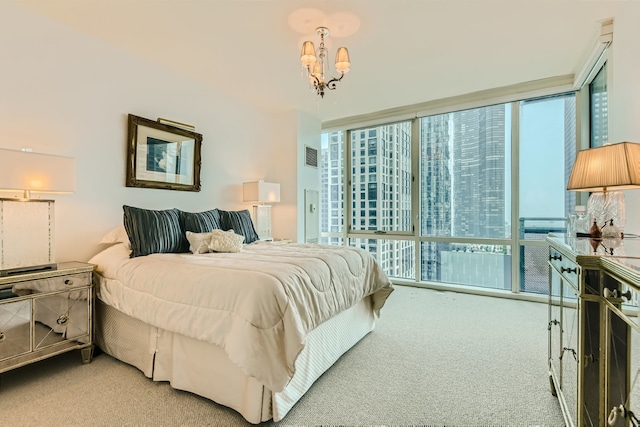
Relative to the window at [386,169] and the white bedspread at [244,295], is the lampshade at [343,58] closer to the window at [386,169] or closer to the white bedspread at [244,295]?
the white bedspread at [244,295]

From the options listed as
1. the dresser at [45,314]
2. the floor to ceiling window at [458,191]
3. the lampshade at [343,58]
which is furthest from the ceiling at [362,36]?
the dresser at [45,314]

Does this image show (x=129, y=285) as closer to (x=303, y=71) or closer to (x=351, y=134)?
(x=303, y=71)

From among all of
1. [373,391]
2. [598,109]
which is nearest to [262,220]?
[373,391]

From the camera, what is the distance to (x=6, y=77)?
7.09ft

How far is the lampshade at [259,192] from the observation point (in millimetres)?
3840

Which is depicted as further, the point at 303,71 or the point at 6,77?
the point at 303,71

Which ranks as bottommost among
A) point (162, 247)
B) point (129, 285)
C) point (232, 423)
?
point (232, 423)

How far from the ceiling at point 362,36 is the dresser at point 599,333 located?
6.18ft

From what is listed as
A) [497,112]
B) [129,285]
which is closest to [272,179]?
[129,285]

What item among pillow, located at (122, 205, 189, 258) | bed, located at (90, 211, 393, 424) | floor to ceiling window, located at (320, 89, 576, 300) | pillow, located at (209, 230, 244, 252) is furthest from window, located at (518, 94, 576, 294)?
pillow, located at (122, 205, 189, 258)

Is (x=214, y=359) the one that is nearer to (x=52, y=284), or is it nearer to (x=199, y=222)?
(x=52, y=284)

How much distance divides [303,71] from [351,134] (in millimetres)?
1958

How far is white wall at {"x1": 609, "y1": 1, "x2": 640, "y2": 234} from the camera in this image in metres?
1.92

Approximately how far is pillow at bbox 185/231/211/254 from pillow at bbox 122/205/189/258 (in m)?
0.12
